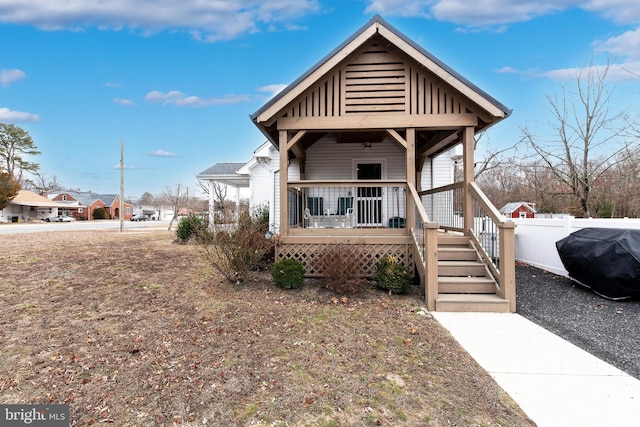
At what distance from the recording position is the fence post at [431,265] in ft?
17.8

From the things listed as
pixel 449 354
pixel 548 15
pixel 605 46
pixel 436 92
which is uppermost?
pixel 548 15

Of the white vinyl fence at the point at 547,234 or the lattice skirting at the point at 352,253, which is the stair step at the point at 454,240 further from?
the white vinyl fence at the point at 547,234

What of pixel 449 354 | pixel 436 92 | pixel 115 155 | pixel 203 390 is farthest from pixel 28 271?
pixel 115 155

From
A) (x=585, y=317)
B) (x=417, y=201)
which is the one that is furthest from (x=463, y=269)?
(x=585, y=317)

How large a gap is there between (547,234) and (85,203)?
235 ft

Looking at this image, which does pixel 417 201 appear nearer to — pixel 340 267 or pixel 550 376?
pixel 340 267

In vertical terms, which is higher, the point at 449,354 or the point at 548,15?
the point at 548,15

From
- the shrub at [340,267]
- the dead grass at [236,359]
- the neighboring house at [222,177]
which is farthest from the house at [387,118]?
the neighboring house at [222,177]

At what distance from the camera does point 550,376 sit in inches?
125

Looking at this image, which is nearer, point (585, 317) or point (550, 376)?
point (550, 376)

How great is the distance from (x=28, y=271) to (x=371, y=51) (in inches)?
372

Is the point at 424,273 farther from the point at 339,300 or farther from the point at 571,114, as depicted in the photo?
the point at 571,114

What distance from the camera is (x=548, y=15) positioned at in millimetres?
13305

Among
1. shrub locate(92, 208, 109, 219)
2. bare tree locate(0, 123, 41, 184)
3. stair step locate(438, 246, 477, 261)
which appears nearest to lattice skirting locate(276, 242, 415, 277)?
stair step locate(438, 246, 477, 261)
